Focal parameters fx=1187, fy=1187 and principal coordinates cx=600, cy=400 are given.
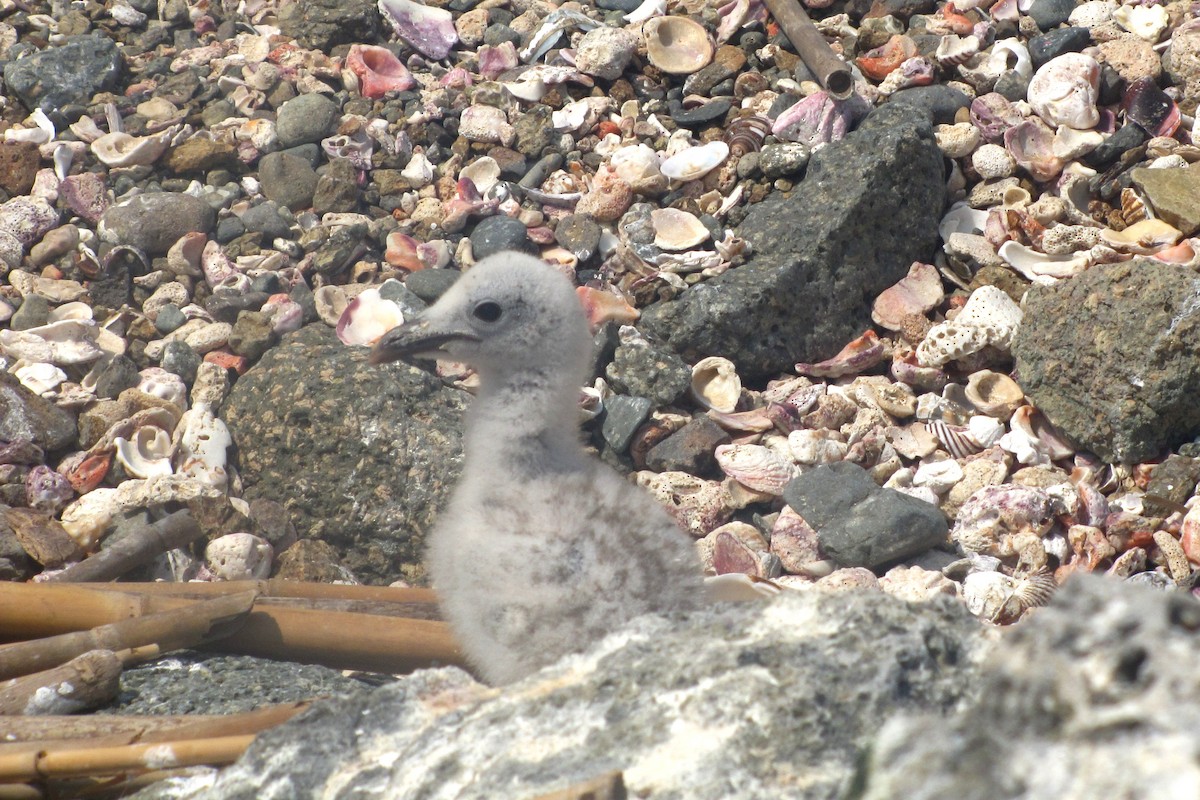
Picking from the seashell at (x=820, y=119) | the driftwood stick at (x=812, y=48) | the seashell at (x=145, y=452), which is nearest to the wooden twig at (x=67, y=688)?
the seashell at (x=145, y=452)

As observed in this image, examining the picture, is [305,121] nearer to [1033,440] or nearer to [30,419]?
[30,419]

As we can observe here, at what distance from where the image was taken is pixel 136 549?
13.5ft

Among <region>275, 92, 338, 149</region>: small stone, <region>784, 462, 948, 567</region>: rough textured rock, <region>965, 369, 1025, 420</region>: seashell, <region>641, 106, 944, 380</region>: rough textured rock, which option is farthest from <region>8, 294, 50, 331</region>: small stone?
<region>965, 369, 1025, 420</region>: seashell

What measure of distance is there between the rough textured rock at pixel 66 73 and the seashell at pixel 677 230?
3498 millimetres

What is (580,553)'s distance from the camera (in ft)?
9.01

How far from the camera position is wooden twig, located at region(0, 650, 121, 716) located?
2.82 metres

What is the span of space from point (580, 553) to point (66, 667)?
130 centimetres

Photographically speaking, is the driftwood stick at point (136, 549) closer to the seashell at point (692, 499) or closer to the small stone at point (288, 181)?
the seashell at point (692, 499)

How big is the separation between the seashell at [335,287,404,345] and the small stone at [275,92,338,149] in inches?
58.0

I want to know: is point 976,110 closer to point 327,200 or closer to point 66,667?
point 327,200

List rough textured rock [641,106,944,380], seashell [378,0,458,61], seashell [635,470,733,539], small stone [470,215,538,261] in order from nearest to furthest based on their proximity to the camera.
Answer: seashell [635,470,733,539] → rough textured rock [641,106,944,380] → small stone [470,215,538,261] → seashell [378,0,458,61]

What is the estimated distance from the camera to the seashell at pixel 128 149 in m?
6.43

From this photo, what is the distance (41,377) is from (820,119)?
3998 mm

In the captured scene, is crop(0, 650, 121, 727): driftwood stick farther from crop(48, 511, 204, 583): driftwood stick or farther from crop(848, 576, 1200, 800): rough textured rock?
crop(848, 576, 1200, 800): rough textured rock
